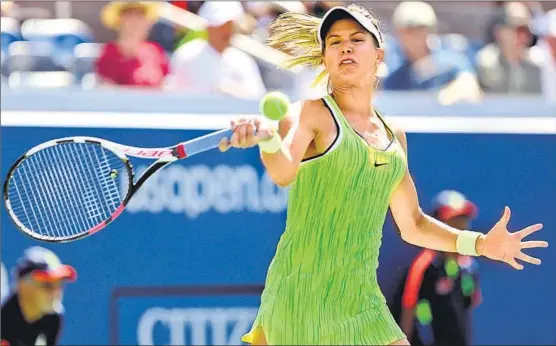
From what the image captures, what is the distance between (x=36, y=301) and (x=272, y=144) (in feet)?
8.91

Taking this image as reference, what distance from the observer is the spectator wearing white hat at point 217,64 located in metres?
6.21

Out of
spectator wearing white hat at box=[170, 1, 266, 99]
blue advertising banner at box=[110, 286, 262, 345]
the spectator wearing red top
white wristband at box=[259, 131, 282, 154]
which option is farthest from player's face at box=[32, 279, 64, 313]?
white wristband at box=[259, 131, 282, 154]

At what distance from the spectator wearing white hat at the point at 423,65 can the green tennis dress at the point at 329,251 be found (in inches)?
113

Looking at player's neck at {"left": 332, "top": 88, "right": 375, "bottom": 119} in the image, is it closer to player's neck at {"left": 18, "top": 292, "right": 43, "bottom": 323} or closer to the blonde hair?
the blonde hair

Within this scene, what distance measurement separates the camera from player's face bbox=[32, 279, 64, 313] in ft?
18.5

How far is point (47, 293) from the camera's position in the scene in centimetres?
565

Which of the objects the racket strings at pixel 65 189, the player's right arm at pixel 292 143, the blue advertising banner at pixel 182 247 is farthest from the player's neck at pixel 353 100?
the blue advertising banner at pixel 182 247

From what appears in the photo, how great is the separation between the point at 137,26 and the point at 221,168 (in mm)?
1033

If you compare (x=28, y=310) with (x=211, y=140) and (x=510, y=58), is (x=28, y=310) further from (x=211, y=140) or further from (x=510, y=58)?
(x=510, y=58)

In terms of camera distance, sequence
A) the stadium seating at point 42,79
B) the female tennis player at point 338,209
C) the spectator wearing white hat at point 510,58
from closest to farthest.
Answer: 1. the female tennis player at point 338,209
2. the stadium seating at point 42,79
3. the spectator wearing white hat at point 510,58

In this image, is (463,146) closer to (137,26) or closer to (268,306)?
(137,26)

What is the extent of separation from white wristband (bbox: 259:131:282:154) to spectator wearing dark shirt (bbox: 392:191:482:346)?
284 cm

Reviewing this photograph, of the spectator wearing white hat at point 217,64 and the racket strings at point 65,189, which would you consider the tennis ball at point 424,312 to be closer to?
the spectator wearing white hat at point 217,64

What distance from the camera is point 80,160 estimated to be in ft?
14.8
